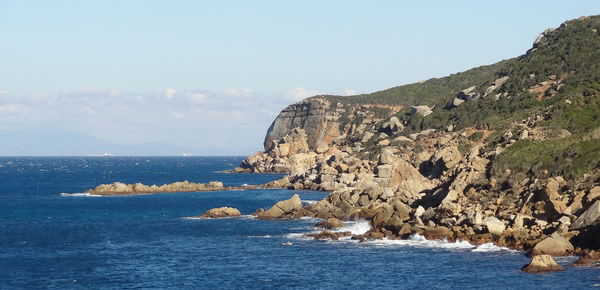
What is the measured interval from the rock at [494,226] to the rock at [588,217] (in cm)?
676

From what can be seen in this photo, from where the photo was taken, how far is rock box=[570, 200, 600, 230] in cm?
6372

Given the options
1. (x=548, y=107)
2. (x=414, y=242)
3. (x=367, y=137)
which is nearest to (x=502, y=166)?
(x=414, y=242)

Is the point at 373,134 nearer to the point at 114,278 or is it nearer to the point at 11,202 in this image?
the point at 11,202

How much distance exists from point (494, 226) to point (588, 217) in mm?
8806

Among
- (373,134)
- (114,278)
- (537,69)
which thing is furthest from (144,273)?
(373,134)

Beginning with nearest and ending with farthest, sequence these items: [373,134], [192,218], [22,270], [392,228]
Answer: [22,270], [392,228], [192,218], [373,134]

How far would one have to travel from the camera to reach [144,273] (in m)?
61.1

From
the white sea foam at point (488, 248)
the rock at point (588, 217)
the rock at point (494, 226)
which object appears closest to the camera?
the rock at point (588, 217)

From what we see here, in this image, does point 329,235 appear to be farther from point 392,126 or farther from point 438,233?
point 392,126

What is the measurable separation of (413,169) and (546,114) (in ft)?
66.2

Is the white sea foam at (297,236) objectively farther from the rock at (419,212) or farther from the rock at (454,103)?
the rock at (454,103)

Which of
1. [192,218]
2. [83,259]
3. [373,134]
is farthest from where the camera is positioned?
[373,134]

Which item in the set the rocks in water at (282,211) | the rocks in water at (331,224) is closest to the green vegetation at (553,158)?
the rocks in water at (331,224)

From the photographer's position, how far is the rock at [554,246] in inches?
2405
